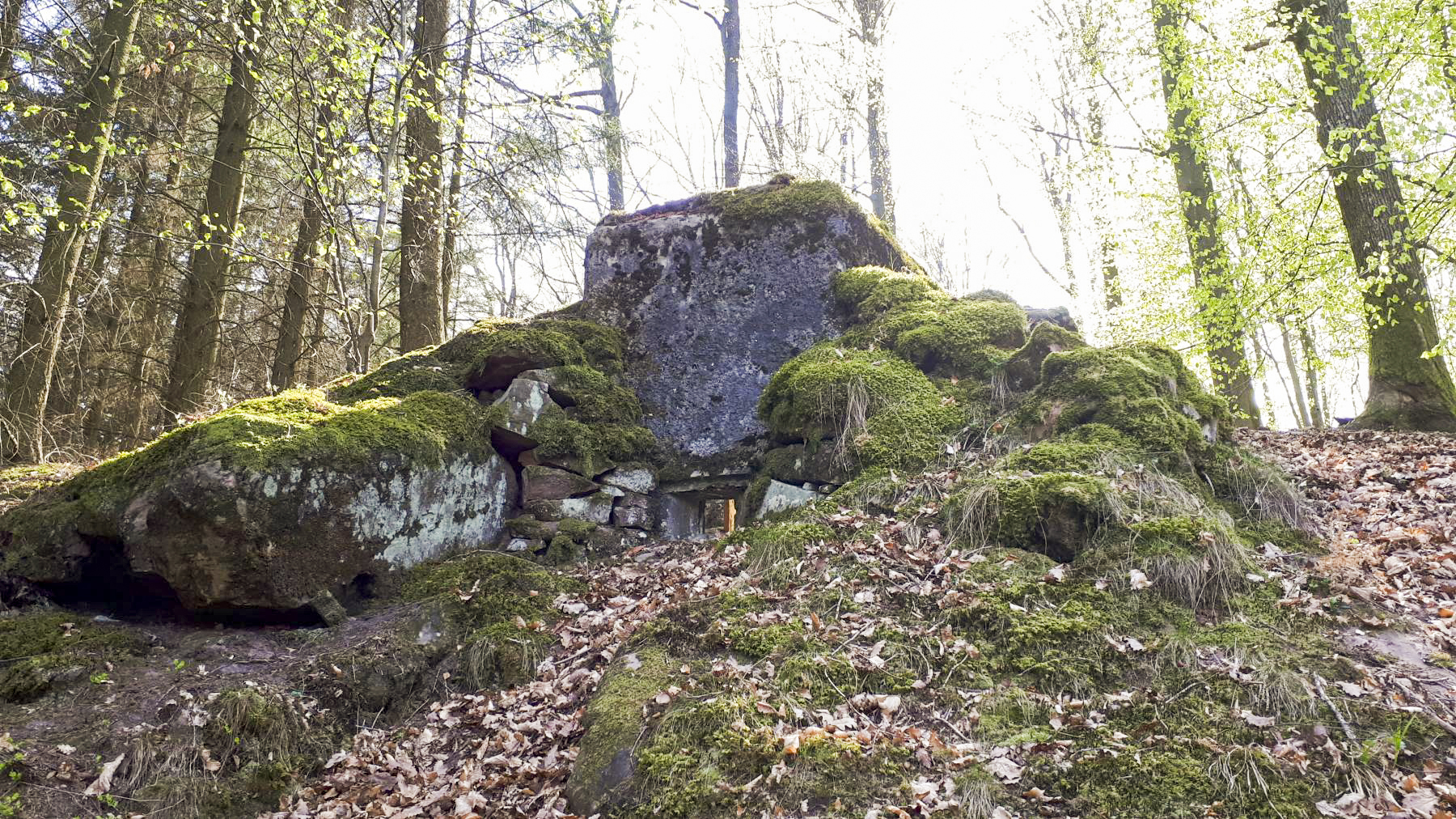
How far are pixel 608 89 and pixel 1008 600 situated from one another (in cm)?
1769

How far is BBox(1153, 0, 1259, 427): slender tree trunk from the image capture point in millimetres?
8688

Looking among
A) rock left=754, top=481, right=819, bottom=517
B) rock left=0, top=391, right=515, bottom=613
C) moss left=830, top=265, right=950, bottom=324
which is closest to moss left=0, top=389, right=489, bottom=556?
rock left=0, top=391, right=515, bottom=613

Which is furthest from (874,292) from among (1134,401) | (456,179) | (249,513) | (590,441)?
(456,179)

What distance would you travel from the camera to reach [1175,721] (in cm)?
324

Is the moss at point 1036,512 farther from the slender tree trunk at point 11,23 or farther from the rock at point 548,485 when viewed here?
the slender tree trunk at point 11,23

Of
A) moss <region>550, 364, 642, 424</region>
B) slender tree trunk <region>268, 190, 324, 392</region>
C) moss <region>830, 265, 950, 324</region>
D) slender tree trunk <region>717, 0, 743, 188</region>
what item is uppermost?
slender tree trunk <region>717, 0, 743, 188</region>

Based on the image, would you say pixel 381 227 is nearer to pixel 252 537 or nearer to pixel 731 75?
pixel 252 537

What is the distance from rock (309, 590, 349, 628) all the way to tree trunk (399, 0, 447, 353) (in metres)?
4.33

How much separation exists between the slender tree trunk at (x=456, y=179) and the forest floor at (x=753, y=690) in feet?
18.0

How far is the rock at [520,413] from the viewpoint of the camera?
20.1 feet

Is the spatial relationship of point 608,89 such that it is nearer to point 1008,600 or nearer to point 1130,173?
point 1130,173

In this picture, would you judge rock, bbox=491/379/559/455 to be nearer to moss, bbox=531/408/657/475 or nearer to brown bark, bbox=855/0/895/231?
moss, bbox=531/408/657/475

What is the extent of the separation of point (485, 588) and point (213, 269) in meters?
6.75

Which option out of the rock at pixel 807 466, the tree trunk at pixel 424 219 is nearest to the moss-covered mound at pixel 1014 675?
the rock at pixel 807 466
